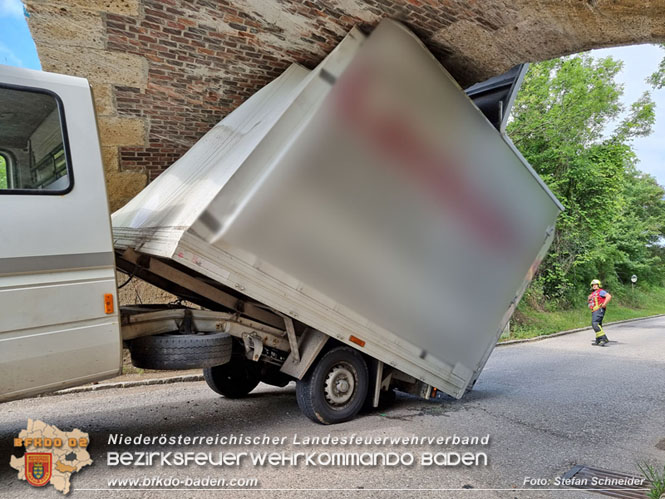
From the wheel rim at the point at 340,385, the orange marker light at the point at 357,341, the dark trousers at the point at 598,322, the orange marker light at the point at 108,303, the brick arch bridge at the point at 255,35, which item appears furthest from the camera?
the dark trousers at the point at 598,322

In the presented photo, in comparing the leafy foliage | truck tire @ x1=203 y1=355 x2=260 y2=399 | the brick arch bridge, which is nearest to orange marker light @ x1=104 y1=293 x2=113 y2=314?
truck tire @ x1=203 y1=355 x2=260 y2=399

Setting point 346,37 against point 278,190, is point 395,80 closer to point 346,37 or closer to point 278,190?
point 346,37

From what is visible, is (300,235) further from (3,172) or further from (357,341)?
(3,172)

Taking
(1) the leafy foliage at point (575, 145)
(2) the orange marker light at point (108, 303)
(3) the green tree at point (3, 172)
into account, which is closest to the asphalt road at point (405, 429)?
(2) the orange marker light at point (108, 303)

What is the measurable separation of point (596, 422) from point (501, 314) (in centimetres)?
146

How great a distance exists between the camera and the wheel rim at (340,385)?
4695 mm

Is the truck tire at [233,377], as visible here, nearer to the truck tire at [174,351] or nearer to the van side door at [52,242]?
the truck tire at [174,351]

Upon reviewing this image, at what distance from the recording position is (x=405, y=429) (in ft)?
15.1

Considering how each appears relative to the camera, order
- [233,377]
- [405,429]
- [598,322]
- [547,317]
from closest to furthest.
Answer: [405,429]
[233,377]
[598,322]
[547,317]

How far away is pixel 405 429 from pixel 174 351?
2378 mm

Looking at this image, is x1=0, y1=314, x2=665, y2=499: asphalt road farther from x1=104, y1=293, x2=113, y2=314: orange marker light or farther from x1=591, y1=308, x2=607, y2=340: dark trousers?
x1=591, y1=308, x2=607, y2=340: dark trousers

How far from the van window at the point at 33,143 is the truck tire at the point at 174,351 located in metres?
1.46

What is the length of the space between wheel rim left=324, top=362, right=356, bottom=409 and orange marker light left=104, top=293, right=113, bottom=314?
2.18 m

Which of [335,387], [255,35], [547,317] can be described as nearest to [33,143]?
[255,35]
